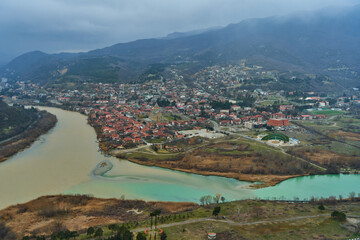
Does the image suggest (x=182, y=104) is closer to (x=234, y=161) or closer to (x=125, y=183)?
(x=234, y=161)

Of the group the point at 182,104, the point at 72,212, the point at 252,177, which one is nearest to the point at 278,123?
the point at 252,177

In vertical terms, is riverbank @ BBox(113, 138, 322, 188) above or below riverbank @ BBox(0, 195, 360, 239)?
below

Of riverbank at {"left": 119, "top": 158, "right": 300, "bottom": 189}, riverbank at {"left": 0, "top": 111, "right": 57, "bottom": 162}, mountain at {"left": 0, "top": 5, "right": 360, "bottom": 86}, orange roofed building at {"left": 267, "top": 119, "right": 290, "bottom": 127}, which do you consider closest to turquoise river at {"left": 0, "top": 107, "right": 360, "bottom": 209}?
riverbank at {"left": 119, "top": 158, "right": 300, "bottom": 189}

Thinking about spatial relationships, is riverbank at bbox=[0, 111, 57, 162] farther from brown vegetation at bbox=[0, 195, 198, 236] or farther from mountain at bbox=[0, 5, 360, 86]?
mountain at bbox=[0, 5, 360, 86]

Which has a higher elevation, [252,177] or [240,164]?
[240,164]

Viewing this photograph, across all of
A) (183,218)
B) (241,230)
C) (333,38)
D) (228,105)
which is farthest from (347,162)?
(333,38)

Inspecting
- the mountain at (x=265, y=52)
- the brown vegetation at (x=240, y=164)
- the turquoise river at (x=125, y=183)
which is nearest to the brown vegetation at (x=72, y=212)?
the turquoise river at (x=125, y=183)
